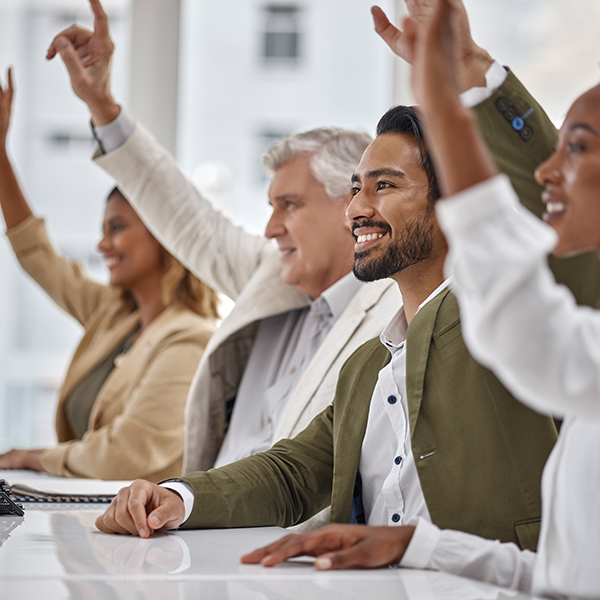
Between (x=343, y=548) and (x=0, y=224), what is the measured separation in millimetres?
3424

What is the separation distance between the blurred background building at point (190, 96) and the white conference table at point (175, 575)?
101 inches

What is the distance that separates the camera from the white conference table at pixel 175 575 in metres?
0.81

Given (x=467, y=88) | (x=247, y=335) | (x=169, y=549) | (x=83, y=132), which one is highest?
(x=83, y=132)

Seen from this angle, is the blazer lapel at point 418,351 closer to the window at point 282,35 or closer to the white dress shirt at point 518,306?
the white dress shirt at point 518,306

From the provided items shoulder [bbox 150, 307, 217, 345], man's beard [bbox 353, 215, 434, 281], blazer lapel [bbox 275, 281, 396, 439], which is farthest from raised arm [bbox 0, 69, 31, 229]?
man's beard [bbox 353, 215, 434, 281]

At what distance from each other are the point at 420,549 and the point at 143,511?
459 millimetres

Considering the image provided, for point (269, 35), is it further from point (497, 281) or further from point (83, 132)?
point (497, 281)

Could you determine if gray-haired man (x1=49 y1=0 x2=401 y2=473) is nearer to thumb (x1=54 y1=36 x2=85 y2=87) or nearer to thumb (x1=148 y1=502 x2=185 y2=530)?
thumb (x1=54 y1=36 x2=85 y2=87)

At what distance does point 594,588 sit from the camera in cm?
77

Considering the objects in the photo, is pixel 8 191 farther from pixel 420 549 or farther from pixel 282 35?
pixel 420 549

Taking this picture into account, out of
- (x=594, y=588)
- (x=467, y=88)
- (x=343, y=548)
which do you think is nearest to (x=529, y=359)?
(x=594, y=588)

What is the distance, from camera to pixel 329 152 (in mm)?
2326

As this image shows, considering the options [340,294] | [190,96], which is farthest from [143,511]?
[190,96]

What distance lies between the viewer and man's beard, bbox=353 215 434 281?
153 cm
